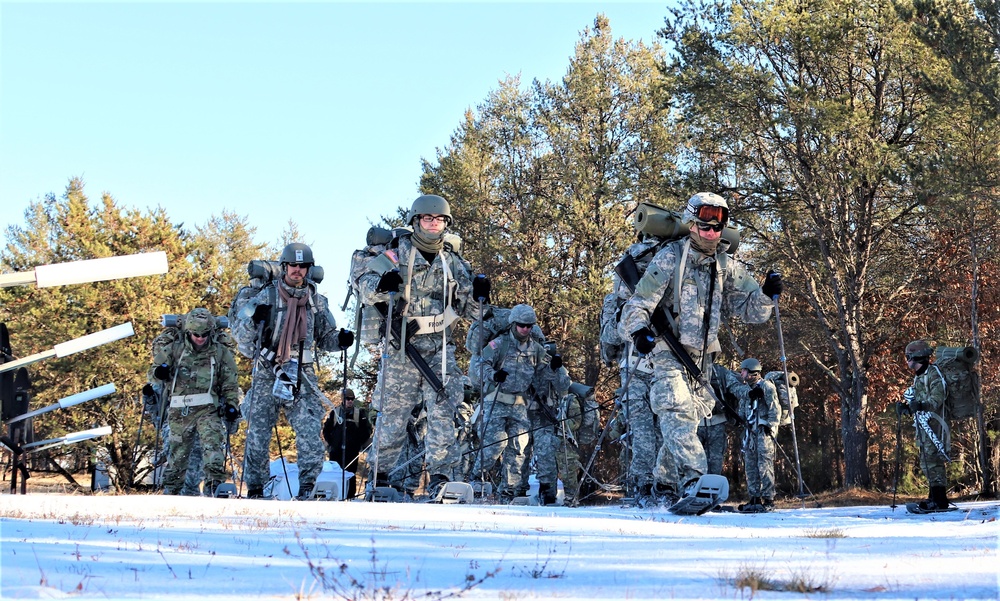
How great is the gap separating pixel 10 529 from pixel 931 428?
35.8 ft

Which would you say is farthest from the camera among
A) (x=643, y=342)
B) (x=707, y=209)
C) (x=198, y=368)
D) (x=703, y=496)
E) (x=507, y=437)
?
(x=507, y=437)

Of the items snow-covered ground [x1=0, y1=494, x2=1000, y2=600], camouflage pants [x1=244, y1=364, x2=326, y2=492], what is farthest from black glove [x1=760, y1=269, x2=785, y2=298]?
camouflage pants [x1=244, y1=364, x2=326, y2=492]

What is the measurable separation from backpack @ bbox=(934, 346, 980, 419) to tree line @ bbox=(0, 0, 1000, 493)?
5.54 meters

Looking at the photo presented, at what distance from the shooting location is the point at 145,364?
1303 inches

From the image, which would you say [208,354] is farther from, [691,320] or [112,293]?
[112,293]

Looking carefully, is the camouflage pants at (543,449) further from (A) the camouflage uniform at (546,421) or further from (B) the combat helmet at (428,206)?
(B) the combat helmet at (428,206)

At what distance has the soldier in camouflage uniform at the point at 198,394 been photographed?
44.7 ft

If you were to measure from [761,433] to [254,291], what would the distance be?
25.8ft

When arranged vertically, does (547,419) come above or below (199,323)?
below

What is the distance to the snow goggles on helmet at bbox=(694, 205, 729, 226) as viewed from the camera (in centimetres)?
930

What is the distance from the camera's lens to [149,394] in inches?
599

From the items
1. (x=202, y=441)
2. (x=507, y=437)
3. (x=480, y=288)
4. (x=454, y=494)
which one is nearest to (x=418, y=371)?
(x=480, y=288)

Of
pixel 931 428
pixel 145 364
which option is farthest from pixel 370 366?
pixel 931 428

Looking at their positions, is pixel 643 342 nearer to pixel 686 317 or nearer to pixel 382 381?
pixel 686 317
